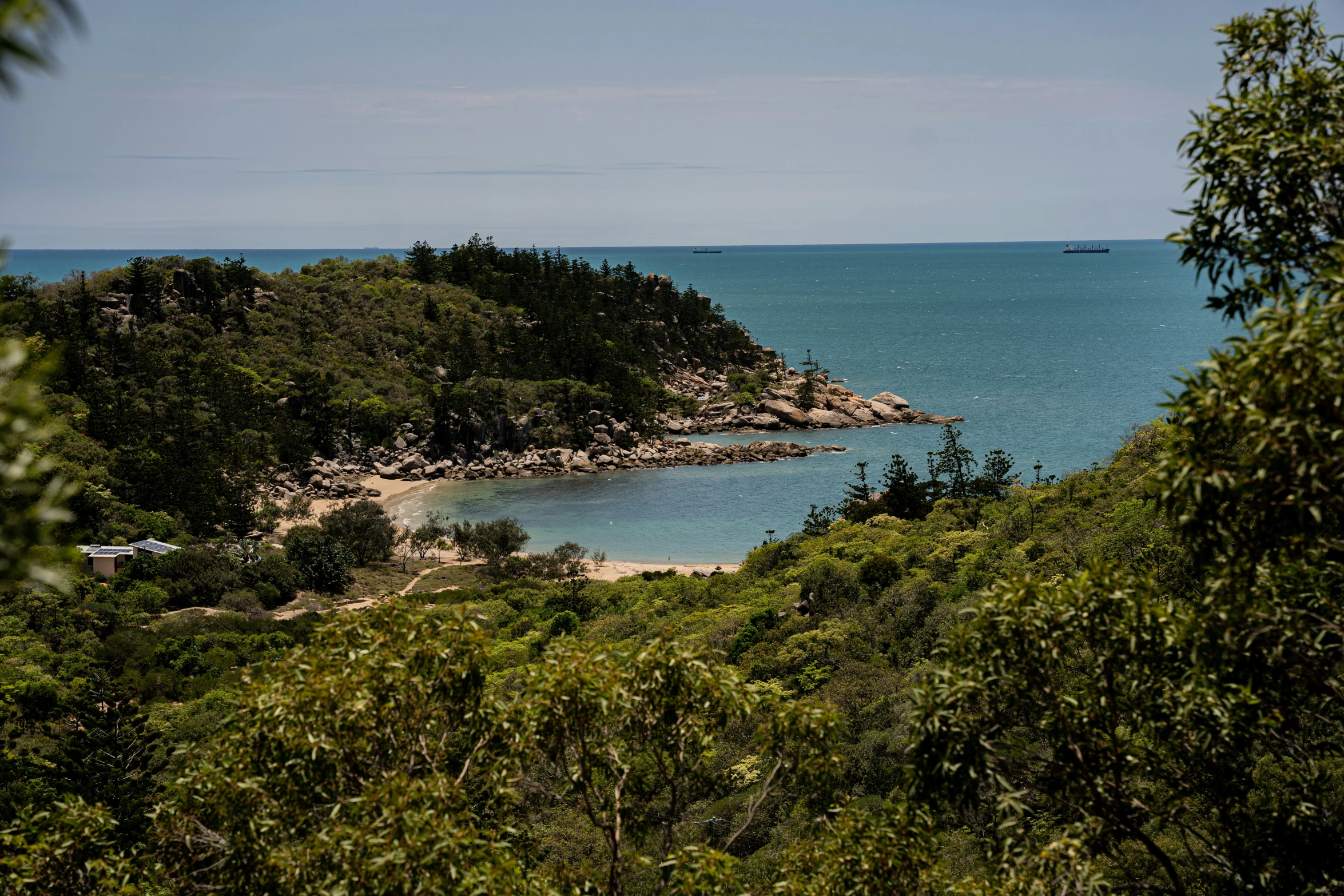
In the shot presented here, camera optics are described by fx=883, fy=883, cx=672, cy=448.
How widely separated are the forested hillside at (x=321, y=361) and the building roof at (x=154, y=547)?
1919 millimetres

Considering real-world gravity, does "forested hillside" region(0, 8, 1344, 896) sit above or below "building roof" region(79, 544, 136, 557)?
above

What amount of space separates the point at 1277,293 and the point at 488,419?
64.3 m

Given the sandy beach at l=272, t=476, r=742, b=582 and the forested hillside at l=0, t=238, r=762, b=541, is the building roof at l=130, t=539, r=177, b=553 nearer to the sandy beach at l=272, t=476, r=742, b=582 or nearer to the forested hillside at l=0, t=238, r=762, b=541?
the forested hillside at l=0, t=238, r=762, b=541

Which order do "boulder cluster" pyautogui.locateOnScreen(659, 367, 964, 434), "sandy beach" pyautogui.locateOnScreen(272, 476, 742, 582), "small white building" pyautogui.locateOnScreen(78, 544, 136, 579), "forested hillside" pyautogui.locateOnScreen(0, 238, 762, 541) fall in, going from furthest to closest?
"boulder cluster" pyautogui.locateOnScreen(659, 367, 964, 434) → "forested hillside" pyautogui.locateOnScreen(0, 238, 762, 541) → "sandy beach" pyautogui.locateOnScreen(272, 476, 742, 582) → "small white building" pyautogui.locateOnScreen(78, 544, 136, 579)

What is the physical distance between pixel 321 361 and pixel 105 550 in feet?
118

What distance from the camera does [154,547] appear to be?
38.8 m

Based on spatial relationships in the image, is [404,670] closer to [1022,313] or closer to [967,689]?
[967,689]

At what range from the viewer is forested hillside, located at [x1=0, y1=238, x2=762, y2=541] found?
154 ft

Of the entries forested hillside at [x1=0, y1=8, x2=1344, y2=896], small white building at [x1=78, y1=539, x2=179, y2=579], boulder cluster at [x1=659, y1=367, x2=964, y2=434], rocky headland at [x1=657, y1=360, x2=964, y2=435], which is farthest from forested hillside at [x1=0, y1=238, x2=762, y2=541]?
forested hillside at [x1=0, y1=8, x2=1344, y2=896]

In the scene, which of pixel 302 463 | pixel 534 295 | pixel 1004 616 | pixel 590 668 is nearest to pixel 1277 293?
pixel 1004 616

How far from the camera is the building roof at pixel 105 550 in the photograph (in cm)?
3659

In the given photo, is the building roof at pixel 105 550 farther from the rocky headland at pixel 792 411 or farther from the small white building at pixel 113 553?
the rocky headland at pixel 792 411

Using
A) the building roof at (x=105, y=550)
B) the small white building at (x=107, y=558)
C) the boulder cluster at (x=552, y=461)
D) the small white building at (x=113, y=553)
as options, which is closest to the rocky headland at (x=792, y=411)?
the boulder cluster at (x=552, y=461)

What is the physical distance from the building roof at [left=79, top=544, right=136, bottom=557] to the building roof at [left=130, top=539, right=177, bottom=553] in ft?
1.38
